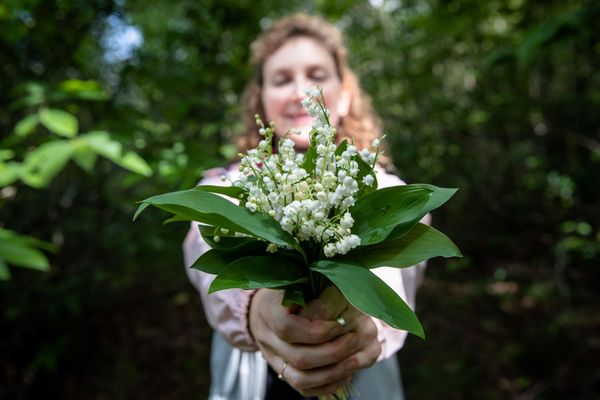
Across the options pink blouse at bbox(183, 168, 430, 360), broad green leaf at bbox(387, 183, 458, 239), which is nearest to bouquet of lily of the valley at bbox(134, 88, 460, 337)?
Answer: broad green leaf at bbox(387, 183, 458, 239)

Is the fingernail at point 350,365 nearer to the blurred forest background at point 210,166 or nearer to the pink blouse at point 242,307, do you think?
the pink blouse at point 242,307

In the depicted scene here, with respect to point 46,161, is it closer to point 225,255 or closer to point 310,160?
point 225,255

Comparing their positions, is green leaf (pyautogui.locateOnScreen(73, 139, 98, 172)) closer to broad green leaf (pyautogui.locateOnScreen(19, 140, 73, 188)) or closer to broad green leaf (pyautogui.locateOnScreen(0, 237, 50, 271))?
broad green leaf (pyautogui.locateOnScreen(19, 140, 73, 188))

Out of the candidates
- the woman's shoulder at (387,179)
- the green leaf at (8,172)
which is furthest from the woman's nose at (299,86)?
the green leaf at (8,172)

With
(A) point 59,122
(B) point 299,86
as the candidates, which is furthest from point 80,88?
(B) point 299,86

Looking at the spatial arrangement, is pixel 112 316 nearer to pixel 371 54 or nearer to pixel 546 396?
pixel 546 396

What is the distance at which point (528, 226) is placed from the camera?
4.46 m

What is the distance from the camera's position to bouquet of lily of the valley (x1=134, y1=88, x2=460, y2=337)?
31.9 inches

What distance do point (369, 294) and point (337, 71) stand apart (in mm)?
1231

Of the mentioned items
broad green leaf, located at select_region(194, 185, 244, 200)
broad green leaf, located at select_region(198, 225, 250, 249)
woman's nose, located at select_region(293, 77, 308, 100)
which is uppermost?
woman's nose, located at select_region(293, 77, 308, 100)

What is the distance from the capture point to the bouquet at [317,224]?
2.66 ft

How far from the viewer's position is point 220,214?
0.82m

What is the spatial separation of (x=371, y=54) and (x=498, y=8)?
206 centimetres

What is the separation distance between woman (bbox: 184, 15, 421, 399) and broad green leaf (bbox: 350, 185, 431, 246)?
0.18 m
